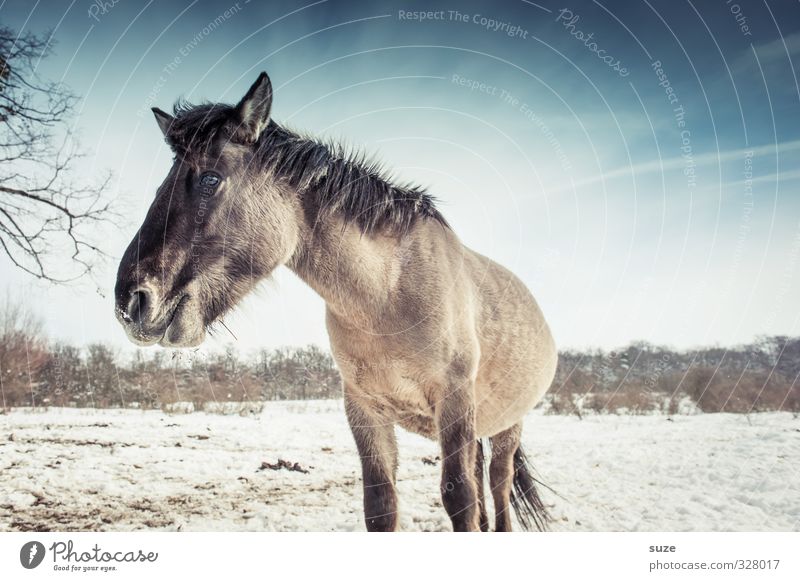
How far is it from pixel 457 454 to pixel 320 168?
62.1 inches

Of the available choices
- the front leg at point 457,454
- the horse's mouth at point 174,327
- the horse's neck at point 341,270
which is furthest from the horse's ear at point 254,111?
the front leg at point 457,454

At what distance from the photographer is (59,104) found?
11.9 feet

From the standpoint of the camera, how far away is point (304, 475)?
15.4 ft

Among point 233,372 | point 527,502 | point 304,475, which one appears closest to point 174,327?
point 233,372

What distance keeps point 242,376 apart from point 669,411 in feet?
19.0

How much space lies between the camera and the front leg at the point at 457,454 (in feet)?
7.50

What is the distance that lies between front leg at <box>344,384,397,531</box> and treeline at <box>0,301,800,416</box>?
3.79 feet

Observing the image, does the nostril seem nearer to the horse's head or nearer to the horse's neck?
the horse's head

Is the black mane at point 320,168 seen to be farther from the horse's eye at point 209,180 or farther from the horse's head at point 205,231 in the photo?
the horse's eye at point 209,180

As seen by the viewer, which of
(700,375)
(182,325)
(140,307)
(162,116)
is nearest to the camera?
(140,307)

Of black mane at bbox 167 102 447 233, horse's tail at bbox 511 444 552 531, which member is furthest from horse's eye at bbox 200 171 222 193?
horse's tail at bbox 511 444 552 531

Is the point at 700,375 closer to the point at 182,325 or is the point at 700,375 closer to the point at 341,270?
the point at 341,270

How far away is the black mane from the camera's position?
84.0 inches
